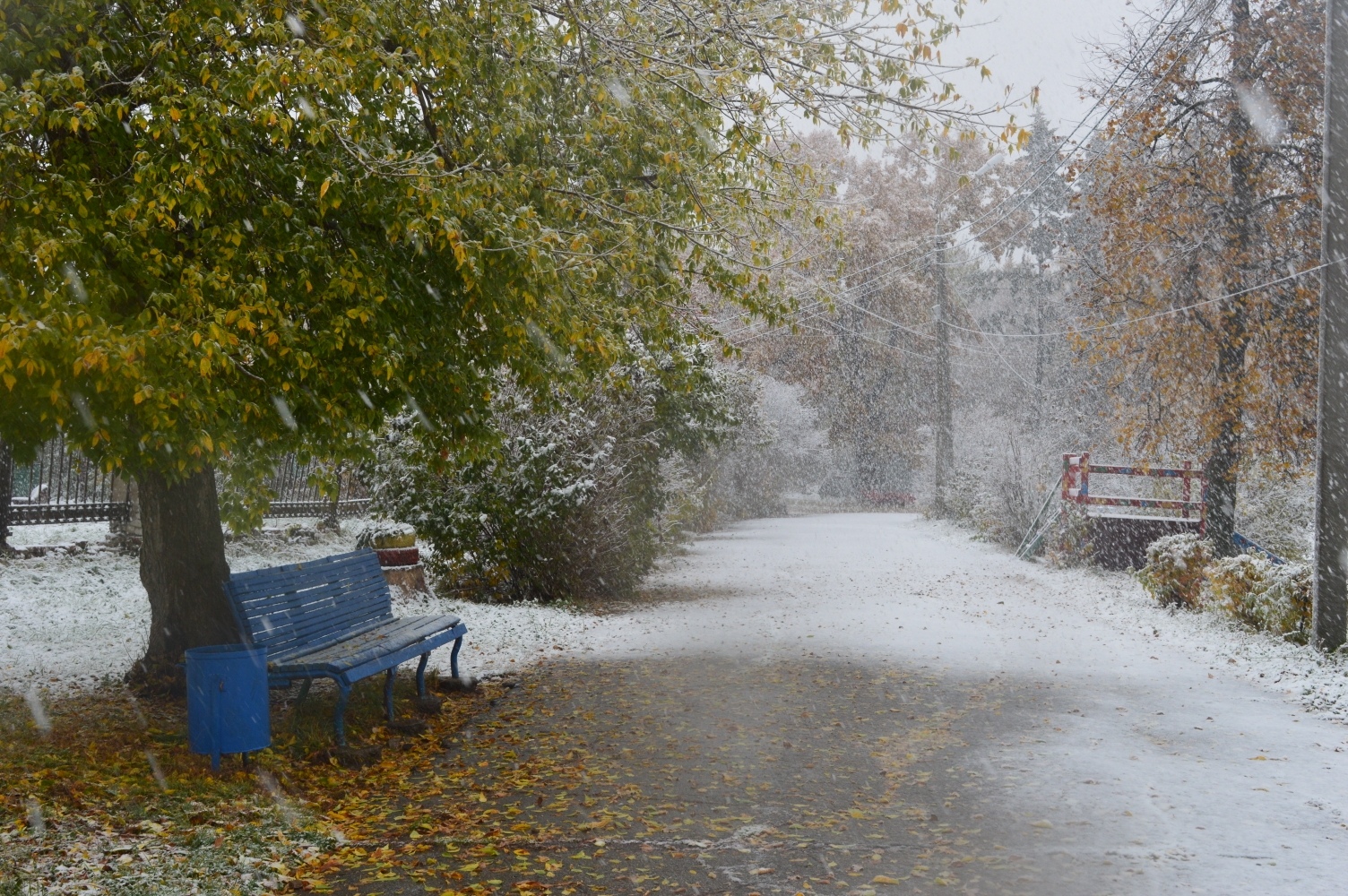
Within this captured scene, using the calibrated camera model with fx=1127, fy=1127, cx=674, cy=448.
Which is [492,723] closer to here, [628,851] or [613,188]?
[628,851]

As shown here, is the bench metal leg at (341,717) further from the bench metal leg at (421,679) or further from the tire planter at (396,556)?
the tire planter at (396,556)

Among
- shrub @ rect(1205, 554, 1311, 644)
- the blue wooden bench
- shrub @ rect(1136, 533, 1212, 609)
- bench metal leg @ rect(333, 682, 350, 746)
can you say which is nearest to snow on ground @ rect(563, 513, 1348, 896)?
shrub @ rect(1205, 554, 1311, 644)

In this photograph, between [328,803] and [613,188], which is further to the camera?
[613,188]

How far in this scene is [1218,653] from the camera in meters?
11.2

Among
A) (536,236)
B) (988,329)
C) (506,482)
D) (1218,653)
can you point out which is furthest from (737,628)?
(988,329)

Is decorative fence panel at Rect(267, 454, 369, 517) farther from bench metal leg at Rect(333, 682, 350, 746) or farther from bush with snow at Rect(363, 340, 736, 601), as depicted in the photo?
bench metal leg at Rect(333, 682, 350, 746)

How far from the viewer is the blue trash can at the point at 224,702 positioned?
6207 millimetres

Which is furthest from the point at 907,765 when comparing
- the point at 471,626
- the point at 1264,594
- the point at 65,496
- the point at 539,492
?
the point at 65,496

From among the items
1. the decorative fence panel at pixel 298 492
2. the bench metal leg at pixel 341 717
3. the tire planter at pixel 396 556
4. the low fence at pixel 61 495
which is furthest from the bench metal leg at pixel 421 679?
the decorative fence panel at pixel 298 492

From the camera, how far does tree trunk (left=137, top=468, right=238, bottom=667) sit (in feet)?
27.1

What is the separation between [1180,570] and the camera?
47.6 ft

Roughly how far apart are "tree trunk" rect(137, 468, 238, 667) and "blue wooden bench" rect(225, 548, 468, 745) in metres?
0.85

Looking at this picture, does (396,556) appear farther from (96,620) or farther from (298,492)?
(298,492)

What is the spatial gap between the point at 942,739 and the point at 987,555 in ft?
56.3
